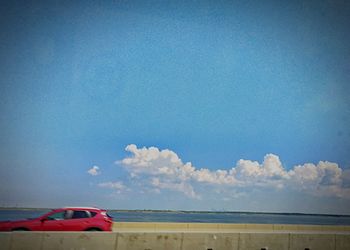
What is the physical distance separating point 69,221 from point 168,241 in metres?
3.64

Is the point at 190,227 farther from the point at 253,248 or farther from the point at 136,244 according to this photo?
the point at 136,244

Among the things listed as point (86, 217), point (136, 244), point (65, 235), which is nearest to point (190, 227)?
point (86, 217)

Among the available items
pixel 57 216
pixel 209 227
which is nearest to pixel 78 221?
pixel 57 216

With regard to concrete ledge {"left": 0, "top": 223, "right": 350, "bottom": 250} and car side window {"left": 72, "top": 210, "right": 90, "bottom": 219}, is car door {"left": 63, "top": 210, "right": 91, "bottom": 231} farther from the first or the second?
concrete ledge {"left": 0, "top": 223, "right": 350, "bottom": 250}

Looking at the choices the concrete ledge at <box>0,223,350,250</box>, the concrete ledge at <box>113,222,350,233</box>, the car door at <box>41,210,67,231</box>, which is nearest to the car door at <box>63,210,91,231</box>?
the car door at <box>41,210,67,231</box>

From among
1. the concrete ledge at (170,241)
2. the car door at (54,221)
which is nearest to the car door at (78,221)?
the car door at (54,221)

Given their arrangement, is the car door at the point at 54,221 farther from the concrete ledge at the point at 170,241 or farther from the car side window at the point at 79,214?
the concrete ledge at the point at 170,241

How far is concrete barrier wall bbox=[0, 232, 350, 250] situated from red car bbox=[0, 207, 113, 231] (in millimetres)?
2588

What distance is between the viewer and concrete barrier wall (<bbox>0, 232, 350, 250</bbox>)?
8.45 metres

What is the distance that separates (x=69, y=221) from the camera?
1155 centimetres

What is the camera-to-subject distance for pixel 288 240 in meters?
11.0

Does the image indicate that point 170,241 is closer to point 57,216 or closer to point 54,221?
point 54,221

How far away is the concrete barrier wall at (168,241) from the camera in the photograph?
27.7ft

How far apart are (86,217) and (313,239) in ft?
24.2
